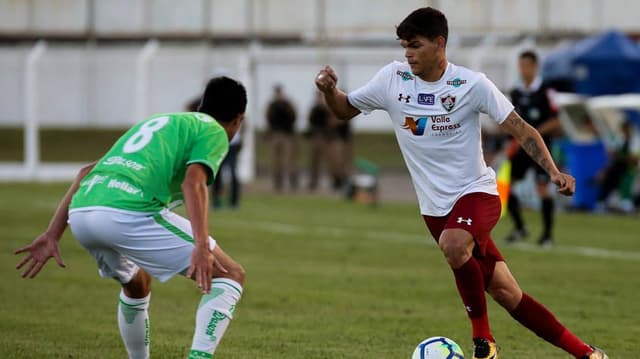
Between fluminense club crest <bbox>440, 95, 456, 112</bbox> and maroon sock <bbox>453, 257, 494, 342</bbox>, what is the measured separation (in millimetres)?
933

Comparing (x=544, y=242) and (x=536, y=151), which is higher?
(x=536, y=151)

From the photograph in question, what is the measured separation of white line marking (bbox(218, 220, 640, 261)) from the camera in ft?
53.7

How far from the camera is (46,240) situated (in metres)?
7.23

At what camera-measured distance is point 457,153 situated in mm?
8023

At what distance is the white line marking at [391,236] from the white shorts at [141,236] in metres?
9.94

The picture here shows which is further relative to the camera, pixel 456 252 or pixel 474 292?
pixel 474 292

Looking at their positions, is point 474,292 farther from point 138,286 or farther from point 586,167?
point 586,167

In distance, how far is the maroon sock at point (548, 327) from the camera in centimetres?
792

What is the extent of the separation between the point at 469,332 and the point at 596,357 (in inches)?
83.0

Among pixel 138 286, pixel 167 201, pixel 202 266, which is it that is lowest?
pixel 138 286

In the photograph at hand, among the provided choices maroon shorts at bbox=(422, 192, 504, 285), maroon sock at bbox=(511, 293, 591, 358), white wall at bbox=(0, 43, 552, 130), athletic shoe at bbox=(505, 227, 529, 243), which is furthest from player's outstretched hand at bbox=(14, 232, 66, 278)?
white wall at bbox=(0, 43, 552, 130)

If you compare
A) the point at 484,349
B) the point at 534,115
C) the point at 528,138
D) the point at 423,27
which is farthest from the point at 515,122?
the point at 534,115

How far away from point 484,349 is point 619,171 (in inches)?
622

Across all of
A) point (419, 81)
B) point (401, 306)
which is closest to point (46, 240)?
point (419, 81)
